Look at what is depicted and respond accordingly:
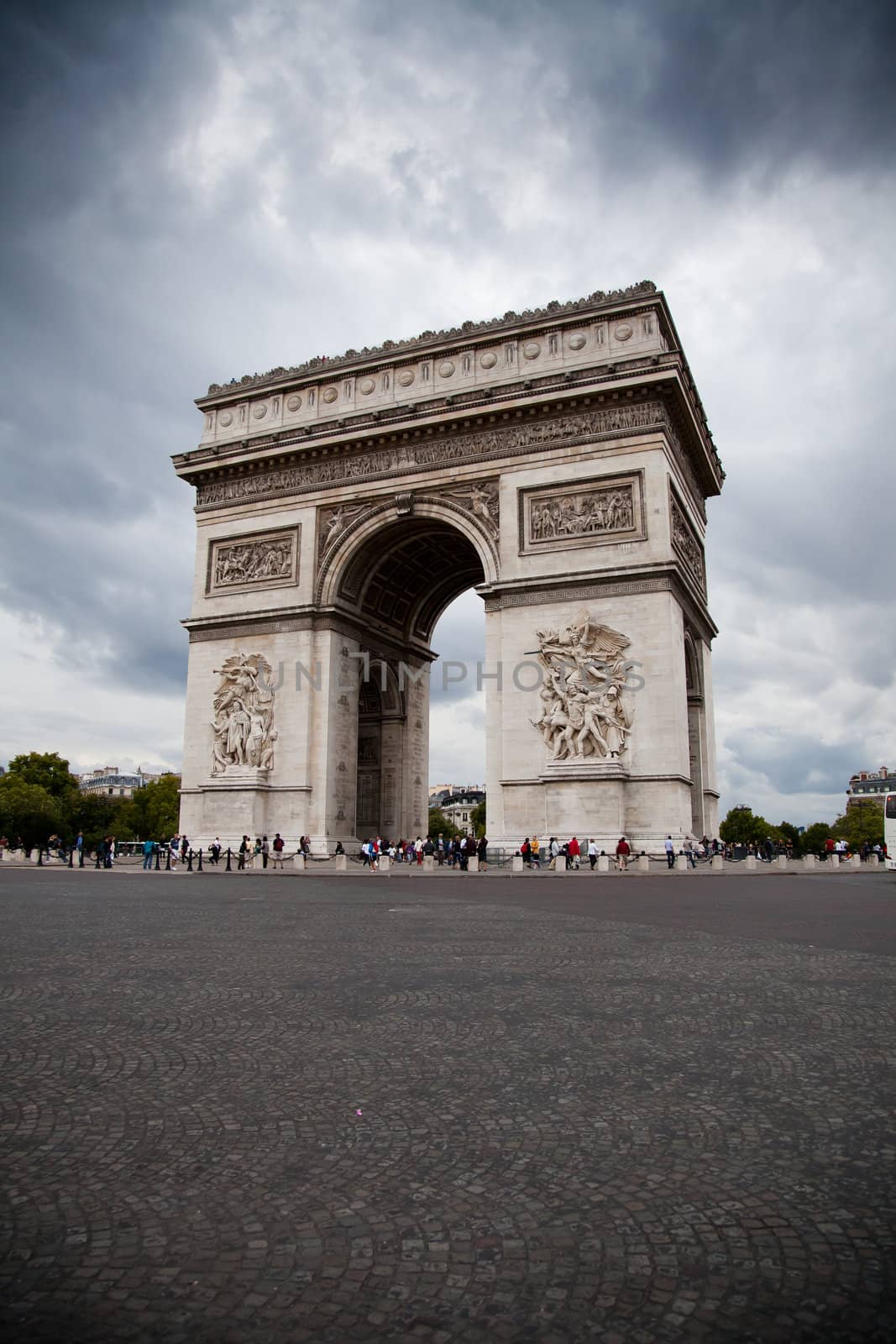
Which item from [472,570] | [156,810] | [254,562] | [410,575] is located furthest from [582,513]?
[156,810]

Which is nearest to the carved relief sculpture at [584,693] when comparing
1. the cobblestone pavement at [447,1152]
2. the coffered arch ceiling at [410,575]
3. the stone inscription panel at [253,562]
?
the coffered arch ceiling at [410,575]

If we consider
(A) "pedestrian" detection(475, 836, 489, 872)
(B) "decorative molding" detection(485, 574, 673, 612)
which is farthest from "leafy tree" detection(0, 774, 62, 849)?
(B) "decorative molding" detection(485, 574, 673, 612)

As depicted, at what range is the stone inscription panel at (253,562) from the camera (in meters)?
30.7

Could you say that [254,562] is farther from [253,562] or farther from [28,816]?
[28,816]

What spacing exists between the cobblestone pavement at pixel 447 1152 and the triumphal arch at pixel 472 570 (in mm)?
18762

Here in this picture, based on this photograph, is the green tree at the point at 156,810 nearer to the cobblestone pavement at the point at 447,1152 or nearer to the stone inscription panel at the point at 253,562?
the stone inscription panel at the point at 253,562

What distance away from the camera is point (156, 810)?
7625cm

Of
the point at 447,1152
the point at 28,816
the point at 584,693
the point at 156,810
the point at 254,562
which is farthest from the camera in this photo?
the point at 156,810

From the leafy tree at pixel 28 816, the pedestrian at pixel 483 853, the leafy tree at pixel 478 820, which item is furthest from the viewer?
the leafy tree at pixel 478 820

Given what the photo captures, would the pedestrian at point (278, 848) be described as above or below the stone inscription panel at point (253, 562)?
below

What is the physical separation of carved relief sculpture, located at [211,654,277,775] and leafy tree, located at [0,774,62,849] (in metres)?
36.5

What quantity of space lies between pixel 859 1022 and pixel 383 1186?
3193 mm

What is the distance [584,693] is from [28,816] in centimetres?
4771

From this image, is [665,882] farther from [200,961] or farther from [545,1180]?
[545,1180]
